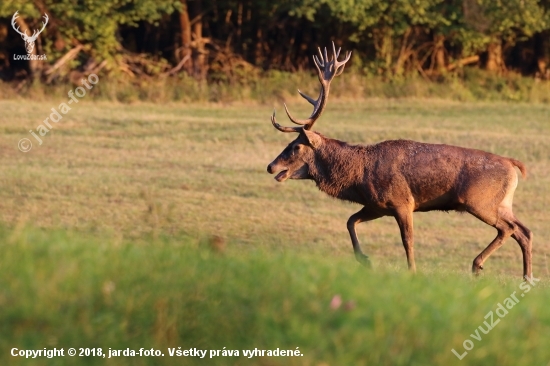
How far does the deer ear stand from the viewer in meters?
11.8

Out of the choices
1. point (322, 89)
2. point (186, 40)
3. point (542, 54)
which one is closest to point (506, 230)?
point (322, 89)

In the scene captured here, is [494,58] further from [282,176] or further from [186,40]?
[282,176]

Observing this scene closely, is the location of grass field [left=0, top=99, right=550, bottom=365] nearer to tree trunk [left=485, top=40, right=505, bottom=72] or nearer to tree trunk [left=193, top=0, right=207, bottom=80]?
tree trunk [left=193, top=0, right=207, bottom=80]

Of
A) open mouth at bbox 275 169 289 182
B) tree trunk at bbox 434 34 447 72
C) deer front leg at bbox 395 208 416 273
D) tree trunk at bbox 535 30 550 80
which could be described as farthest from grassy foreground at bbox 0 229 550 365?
tree trunk at bbox 535 30 550 80

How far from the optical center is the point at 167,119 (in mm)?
25984

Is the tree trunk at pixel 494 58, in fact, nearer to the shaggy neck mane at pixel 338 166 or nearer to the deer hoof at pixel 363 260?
the shaggy neck mane at pixel 338 166

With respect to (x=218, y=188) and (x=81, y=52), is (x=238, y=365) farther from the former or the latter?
(x=81, y=52)

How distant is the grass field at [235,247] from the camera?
6.12 metres

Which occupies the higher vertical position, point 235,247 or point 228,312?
point 228,312

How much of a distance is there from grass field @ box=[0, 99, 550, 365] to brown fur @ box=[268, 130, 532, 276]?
595mm

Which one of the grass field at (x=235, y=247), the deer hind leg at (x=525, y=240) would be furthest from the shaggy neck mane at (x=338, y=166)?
the deer hind leg at (x=525, y=240)

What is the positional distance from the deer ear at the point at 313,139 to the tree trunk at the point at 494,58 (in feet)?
84.9

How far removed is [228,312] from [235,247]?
399cm

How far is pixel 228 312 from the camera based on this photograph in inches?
247
